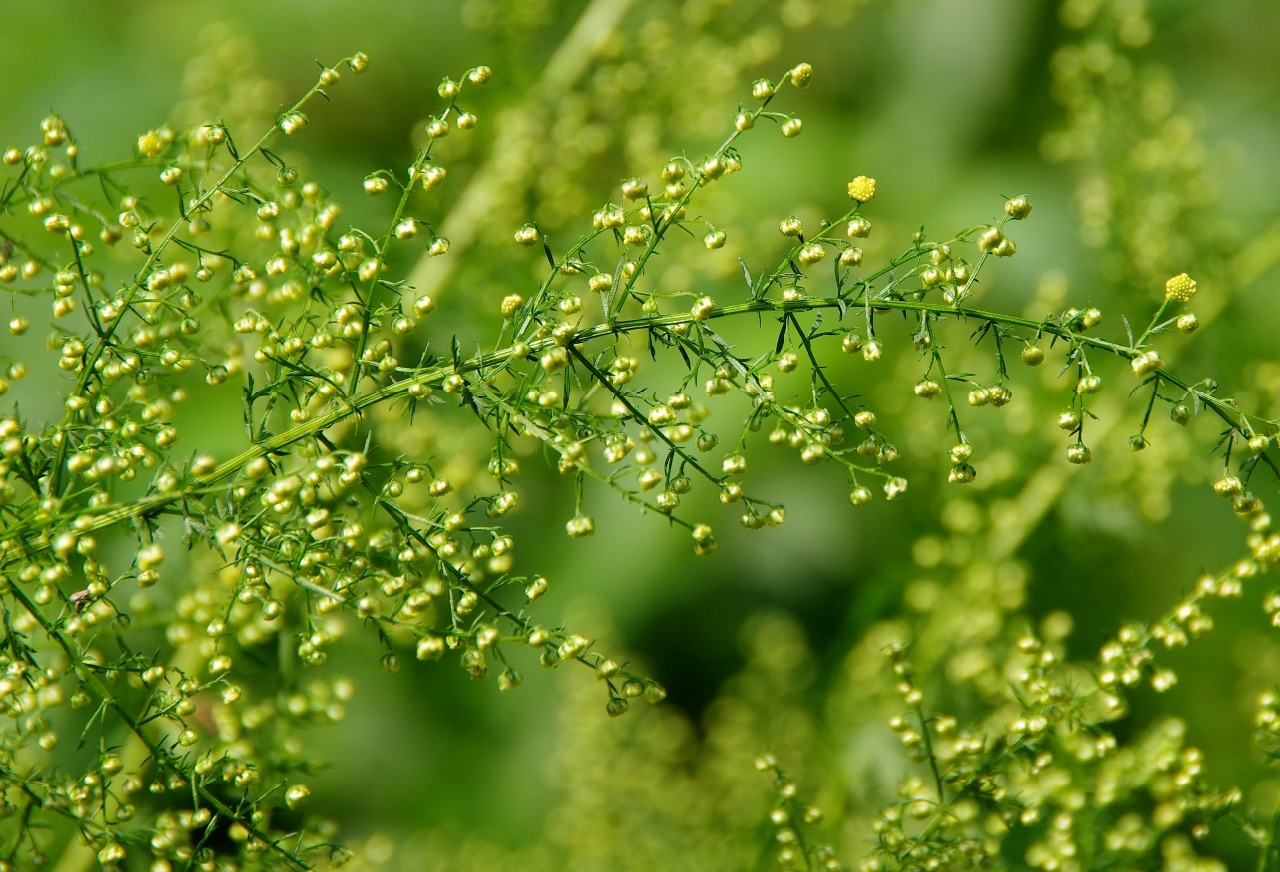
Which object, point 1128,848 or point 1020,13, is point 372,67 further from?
point 1128,848

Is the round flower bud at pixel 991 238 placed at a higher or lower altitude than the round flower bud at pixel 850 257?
lower

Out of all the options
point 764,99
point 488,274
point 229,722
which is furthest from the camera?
point 488,274

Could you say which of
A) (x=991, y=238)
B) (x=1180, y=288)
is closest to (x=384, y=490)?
(x=991, y=238)

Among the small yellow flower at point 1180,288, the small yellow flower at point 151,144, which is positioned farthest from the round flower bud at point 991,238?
the small yellow flower at point 151,144

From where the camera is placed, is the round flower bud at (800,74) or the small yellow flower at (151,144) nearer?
the round flower bud at (800,74)

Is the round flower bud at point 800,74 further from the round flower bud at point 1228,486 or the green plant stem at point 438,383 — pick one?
the round flower bud at point 1228,486

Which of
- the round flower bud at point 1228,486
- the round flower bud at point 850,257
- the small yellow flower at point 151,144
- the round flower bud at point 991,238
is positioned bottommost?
the round flower bud at point 1228,486

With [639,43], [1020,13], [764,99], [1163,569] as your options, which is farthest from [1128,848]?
[1020,13]

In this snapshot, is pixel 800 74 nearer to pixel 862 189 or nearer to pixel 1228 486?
pixel 862 189

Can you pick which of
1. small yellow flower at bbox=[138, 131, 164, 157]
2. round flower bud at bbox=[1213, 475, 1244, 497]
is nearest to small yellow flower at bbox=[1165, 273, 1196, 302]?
round flower bud at bbox=[1213, 475, 1244, 497]
